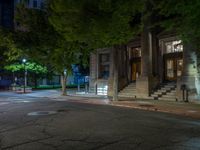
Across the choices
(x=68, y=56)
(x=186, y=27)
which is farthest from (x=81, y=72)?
(x=186, y=27)

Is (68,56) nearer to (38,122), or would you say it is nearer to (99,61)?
(99,61)

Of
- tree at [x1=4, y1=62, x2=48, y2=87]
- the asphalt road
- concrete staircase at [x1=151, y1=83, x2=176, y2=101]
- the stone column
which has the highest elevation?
tree at [x1=4, y1=62, x2=48, y2=87]

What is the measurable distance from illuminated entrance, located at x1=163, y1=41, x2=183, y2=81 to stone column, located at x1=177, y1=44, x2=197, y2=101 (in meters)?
4.12

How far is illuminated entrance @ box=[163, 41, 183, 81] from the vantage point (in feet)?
98.1

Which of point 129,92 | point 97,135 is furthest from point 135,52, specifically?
point 97,135

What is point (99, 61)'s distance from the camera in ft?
126

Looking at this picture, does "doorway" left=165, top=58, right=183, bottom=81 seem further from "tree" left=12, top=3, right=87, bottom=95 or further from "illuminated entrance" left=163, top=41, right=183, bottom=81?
"tree" left=12, top=3, right=87, bottom=95

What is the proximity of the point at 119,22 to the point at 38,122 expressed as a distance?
1122 cm

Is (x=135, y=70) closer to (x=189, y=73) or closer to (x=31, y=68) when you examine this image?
(x=189, y=73)

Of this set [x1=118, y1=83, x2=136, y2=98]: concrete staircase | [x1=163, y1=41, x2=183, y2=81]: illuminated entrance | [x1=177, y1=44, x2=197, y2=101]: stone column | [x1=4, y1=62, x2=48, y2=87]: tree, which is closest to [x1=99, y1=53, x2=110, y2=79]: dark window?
[x1=118, y1=83, x2=136, y2=98]: concrete staircase

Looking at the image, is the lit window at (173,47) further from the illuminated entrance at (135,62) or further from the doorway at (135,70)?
the doorway at (135,70)

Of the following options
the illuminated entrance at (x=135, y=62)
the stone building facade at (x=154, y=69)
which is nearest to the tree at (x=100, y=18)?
the stone building facade at (x=154, y=69)

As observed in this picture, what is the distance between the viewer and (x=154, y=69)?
30.8 meters

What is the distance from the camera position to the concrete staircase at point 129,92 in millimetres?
30439
